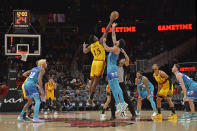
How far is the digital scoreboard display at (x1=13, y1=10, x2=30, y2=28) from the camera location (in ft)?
55.5

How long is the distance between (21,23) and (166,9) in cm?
1244

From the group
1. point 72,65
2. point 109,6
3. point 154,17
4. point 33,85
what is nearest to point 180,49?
point 154,17

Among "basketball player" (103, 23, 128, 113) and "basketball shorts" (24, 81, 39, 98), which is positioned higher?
"basketball player" (103, 23, 128, 113)

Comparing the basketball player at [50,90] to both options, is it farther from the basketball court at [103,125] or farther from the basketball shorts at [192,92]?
the basketball shorts at [192,92]

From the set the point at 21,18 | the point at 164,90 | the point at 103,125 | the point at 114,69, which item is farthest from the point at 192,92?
the point at 21,18

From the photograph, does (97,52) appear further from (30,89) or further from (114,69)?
(30,89)

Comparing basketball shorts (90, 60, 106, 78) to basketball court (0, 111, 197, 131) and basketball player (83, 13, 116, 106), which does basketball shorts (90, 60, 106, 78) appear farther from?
basketball court (0, 111, 197, 131)

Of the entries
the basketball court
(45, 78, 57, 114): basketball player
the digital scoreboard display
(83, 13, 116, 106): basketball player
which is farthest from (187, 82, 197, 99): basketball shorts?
the digital scoreboard display

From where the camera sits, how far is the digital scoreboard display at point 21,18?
16906 mm

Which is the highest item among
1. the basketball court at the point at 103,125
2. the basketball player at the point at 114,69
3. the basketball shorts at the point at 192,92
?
the basketball player at the point at 114,69

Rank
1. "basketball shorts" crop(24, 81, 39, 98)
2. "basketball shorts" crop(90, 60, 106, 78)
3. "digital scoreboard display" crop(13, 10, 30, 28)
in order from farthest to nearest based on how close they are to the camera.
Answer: "digital scoreboard display" crop(13, 10, 30, 28) → "basketball shorts" crop(24, 81, 39, 98) → "basketball shorts" crop(90, 60, 106, 78)

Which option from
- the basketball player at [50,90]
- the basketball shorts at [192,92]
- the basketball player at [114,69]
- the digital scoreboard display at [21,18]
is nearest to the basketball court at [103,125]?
the basketball player at [114,69]

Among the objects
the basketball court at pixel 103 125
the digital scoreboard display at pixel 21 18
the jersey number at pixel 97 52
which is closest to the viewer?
the basketball court at pixel 103 125

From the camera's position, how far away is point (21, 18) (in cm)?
1705
